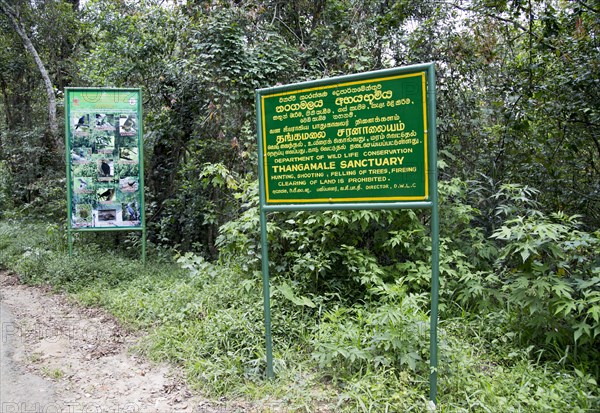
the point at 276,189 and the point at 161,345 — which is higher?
the point at 276,189

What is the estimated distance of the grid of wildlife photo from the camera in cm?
688

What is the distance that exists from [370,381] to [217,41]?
5.51m

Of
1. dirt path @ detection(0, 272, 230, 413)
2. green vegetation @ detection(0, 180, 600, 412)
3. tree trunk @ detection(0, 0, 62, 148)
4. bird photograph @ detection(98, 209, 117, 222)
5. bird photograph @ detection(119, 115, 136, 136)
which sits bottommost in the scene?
dirt path @ detection(0, 272, 230, 413)

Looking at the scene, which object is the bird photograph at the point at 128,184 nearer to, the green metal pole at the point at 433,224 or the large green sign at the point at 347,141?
the large green sign at the point at 347,141

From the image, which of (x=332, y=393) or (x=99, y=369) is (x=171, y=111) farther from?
(x=332, y=393)

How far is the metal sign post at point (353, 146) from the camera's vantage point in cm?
305

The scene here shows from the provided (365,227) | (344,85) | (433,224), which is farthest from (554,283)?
(344,85)

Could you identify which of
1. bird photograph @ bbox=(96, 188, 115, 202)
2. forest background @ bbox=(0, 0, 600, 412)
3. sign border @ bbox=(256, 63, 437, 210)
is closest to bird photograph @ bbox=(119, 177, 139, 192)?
bird photograph @ bbox=(96, 188, 115, 202)

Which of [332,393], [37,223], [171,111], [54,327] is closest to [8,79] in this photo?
[37,223]

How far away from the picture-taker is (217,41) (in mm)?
6801

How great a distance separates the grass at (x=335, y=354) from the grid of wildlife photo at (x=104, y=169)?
2081 millimetres

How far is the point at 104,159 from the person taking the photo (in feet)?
22.9

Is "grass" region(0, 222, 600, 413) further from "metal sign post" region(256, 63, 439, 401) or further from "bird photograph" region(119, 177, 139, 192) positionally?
"bird photograph" region(119, 177, 139, 192)

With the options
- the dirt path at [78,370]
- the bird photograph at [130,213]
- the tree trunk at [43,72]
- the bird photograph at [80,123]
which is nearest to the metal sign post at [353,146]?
the dirt path at [78,370]
